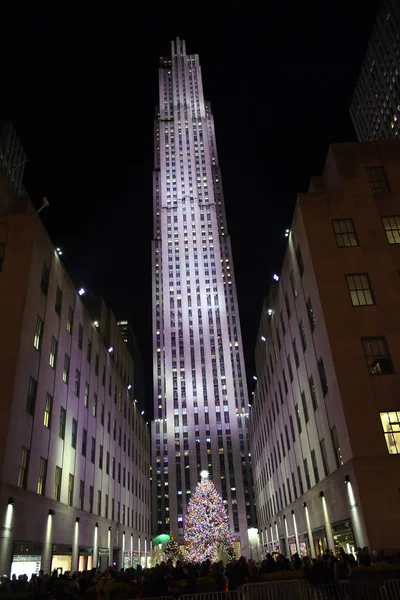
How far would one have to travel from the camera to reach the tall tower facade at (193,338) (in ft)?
378

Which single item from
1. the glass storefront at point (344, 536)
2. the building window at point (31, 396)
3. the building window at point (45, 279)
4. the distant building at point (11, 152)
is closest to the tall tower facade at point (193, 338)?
the distant building at point (11, 152)

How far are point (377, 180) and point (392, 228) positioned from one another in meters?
4.37

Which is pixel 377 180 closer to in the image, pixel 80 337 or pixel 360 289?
pixel 360 289

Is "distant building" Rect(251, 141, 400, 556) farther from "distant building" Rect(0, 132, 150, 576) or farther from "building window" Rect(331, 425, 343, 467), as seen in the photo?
"distant building" Rect(0, 132, 150, 576)

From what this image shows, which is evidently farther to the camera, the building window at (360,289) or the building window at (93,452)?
the building window at (93,452)

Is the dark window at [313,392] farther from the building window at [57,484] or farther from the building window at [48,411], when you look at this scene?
the building window at [57,484]

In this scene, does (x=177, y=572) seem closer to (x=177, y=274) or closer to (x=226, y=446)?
(x=226, y=446)

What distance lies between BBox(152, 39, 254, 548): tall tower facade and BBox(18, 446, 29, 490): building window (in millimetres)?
94029

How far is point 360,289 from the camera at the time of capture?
26.7 m

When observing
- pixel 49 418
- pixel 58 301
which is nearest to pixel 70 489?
pixel 49 418

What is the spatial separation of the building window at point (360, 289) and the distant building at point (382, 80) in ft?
315

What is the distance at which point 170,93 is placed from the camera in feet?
604

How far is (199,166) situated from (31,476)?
147 metres

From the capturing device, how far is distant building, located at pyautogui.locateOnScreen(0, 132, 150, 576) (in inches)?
940
